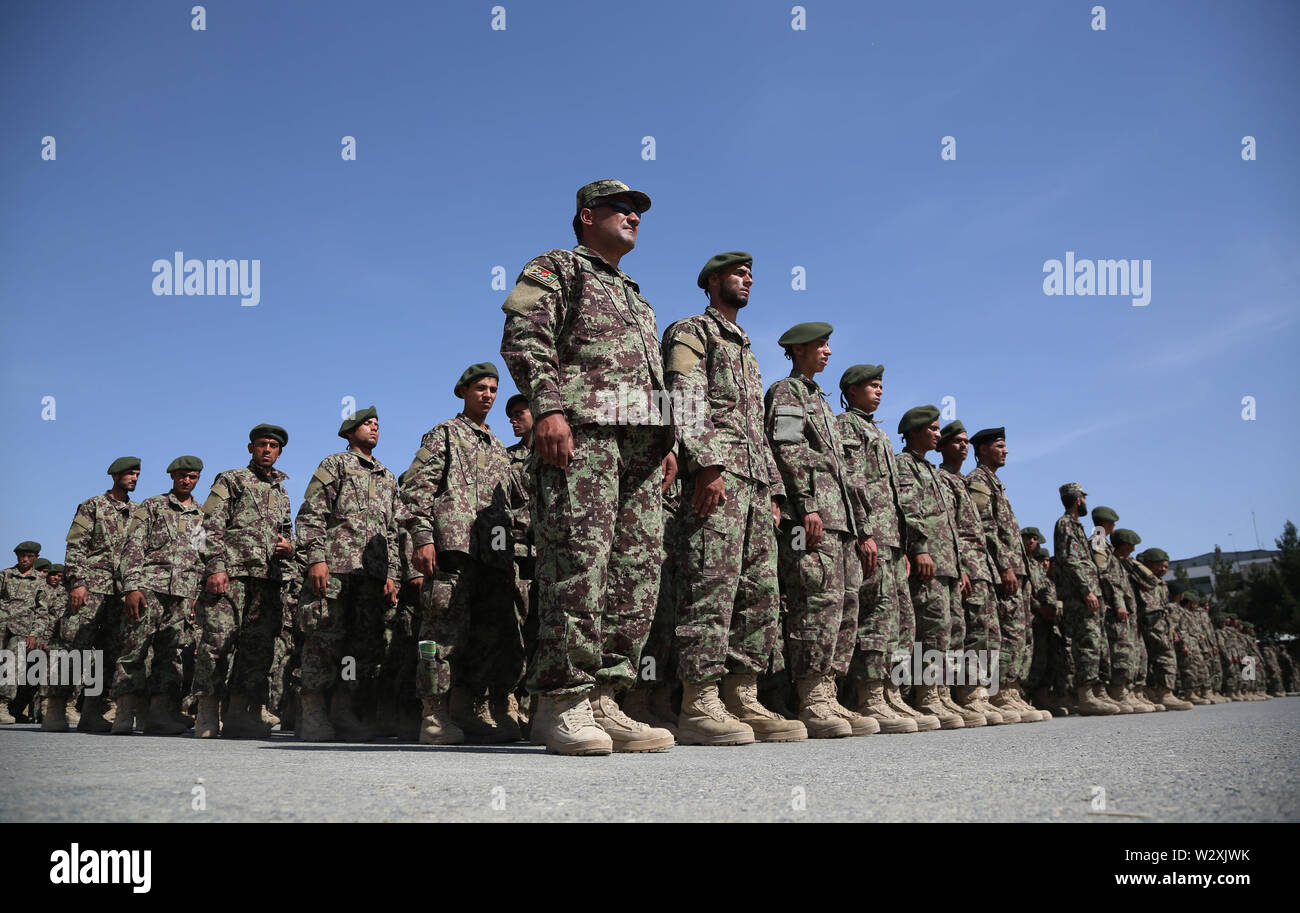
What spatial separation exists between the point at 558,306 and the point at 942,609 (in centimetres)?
554

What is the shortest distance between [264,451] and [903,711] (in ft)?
21.6

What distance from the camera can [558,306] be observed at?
14.4 feet

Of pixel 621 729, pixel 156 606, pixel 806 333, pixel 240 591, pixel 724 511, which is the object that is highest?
pixel 806 333

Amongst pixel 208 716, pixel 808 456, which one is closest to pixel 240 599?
pixel 208 716

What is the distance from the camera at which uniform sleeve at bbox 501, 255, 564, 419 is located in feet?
13.5

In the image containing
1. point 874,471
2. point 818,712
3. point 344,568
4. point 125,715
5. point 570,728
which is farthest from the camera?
point 125,715

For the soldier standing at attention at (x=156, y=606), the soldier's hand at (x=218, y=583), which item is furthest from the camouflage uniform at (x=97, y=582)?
the soldier's hand at (x=218, y=583)

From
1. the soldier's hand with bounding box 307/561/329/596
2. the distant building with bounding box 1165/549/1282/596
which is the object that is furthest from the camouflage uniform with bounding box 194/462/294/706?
the distant building with bounding box 1165/549/1282/596

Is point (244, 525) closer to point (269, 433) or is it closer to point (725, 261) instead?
point (269, 433)

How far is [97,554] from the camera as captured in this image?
30.7 feet

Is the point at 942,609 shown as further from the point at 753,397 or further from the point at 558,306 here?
the point at 558,306
